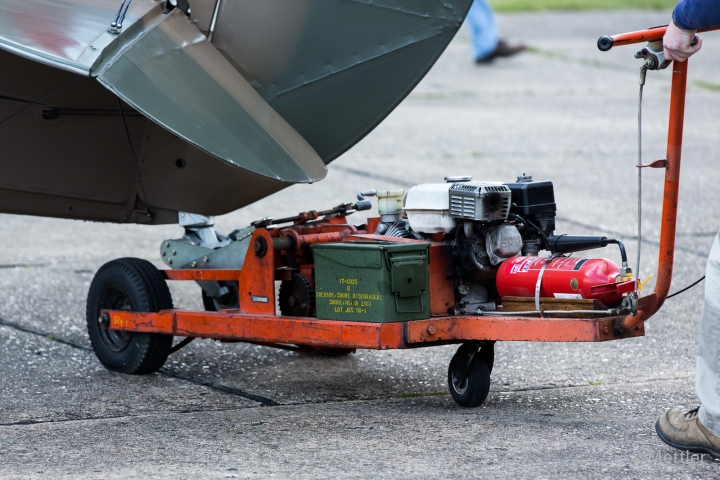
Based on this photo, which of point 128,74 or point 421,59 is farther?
point 421,59

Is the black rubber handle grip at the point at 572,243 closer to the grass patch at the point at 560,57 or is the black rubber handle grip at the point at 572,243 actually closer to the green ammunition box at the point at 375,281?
the green ammunition box at the point at 375,281

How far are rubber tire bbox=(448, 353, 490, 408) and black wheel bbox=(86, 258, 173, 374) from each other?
145 cm

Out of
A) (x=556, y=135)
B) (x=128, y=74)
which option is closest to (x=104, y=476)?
(x=128, y=74)

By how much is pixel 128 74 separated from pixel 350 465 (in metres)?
1.71

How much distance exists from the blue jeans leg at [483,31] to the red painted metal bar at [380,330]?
12.8 metres

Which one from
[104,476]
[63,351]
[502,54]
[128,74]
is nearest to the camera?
[104,476]

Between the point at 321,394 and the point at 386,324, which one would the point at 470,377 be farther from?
the point at 321,394

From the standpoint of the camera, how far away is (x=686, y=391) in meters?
4.60

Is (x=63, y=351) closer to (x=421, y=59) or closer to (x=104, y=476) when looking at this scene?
(x=104, y=476)

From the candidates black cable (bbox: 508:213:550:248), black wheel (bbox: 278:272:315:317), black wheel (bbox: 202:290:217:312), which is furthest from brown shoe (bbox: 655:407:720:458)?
black wheel (bbox: 202:290:217:312)

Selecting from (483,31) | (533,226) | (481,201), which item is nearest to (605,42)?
(481,201)

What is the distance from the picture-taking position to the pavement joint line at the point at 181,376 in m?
4.61

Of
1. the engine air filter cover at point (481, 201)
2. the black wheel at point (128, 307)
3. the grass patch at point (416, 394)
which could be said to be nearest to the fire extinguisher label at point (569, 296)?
the engine air filter cover at point (481, 201)

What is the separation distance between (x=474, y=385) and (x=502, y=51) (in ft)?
44.7
